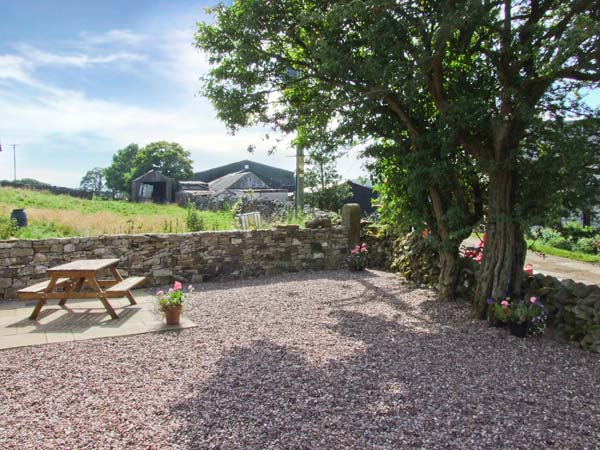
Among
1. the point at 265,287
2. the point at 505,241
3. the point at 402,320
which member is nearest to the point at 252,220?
the point at 265,287

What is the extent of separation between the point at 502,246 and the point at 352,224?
4743 mm

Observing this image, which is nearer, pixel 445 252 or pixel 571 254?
pixel 445 252

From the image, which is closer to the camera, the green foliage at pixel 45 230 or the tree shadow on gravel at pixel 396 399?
the tree shadow on gravel at pixel 396 399

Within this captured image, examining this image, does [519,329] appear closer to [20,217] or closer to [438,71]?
[438,71]

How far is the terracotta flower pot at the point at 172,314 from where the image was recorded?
204 inches

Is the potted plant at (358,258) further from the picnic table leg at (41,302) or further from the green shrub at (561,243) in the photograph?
the green shrub at (561,243)

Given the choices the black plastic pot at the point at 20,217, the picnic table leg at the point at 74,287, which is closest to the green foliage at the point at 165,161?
the black plastic pot at the point at 20,217

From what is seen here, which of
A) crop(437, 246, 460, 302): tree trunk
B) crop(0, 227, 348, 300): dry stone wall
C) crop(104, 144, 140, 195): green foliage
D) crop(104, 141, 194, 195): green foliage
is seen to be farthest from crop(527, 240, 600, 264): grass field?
crop(104, 144, 140, 195): green foliage

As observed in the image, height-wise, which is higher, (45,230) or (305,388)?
(45,230)

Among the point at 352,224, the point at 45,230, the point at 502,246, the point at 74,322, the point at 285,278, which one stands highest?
the point at 352,224

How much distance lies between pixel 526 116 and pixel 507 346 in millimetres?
2540

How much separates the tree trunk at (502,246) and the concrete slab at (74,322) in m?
3.83

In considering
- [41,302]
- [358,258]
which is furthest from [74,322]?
[358,258]

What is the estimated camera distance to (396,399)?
3.21 metres
